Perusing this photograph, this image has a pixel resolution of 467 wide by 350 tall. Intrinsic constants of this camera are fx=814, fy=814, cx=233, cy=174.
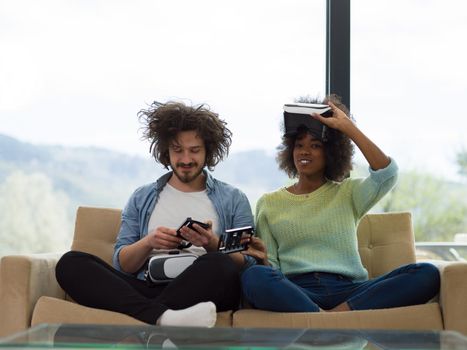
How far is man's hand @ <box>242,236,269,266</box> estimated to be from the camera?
2877 mm

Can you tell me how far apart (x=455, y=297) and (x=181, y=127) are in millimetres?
1137

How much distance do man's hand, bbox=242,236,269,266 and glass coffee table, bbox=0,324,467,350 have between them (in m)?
1.20

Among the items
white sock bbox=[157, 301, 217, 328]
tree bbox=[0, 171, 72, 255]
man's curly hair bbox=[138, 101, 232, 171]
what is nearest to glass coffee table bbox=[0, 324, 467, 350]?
white sock bbox=[157, 301, 217, 328]

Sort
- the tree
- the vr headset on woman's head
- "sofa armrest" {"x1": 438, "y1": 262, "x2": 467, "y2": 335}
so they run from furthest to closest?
the tree, the vr headset on woman's head, "sofa armrest" {"x1": 438, "y1": 262, "x2": 467, "y2": 335}

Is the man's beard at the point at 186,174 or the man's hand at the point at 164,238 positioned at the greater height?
the man's beard at the point at 186,174

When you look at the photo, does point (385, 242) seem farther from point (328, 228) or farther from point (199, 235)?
point (199, 235)

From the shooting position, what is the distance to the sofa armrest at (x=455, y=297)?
8.26 feet

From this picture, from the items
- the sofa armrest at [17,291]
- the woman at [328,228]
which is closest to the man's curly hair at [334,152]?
the woman at [328,228]

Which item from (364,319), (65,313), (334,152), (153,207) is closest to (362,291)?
(364,319)

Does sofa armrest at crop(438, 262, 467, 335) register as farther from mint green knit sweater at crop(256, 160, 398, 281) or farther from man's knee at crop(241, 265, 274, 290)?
man's knee at crop(241, 265, 274, 290)

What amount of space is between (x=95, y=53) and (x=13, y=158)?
0.80m

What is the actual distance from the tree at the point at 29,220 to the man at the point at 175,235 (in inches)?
70.8

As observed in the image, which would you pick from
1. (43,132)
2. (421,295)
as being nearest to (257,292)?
(421,295)

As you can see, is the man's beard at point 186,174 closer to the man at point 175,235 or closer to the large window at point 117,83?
the man at point 175,235
